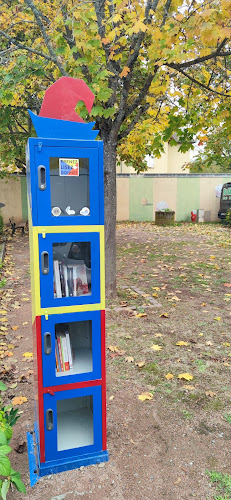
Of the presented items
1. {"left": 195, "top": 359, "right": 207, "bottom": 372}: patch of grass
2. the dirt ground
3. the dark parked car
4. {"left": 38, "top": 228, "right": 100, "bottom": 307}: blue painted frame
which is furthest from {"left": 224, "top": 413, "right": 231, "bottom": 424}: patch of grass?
the dark parked car

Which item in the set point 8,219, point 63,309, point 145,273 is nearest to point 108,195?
point 145,273

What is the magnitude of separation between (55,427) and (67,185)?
1669 millimetres

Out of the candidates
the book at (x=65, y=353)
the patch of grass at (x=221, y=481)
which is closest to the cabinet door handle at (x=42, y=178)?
the book at (x=65, y=353)

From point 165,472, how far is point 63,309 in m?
1.34

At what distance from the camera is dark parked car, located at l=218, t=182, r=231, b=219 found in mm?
18016

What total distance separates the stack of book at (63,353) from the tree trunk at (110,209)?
338 centimetres

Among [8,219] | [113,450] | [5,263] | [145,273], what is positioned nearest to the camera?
[113,450]

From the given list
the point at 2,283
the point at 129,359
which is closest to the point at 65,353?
the point at 129,359

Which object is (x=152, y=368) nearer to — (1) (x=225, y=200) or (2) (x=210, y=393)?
(2) (x=210, y=393)

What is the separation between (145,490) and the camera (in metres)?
2.33

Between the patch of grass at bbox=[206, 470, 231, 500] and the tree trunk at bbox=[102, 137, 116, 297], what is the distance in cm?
374

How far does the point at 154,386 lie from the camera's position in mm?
3510

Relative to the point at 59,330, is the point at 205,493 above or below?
below

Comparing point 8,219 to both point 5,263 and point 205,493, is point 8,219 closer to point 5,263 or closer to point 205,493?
point 5,263
